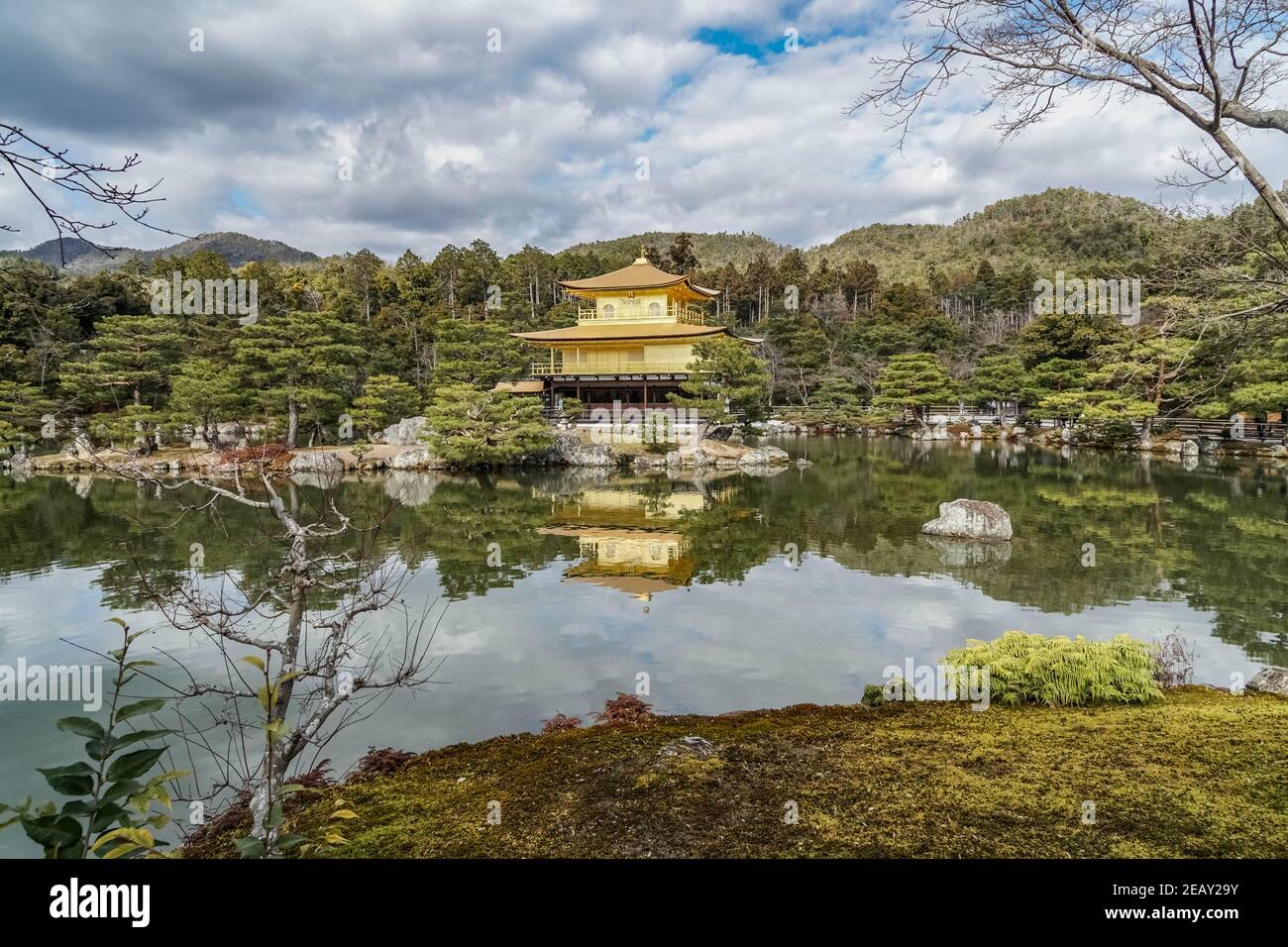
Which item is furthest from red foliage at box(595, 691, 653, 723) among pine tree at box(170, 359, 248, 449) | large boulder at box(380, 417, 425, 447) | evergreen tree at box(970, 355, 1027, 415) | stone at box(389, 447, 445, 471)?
evergreen tree at box(970, 355, 1027, 415)

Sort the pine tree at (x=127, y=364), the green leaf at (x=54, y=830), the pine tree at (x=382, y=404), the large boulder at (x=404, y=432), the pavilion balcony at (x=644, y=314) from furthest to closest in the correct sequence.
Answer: the pavilion balcony at (x=644, y=314)
the large boulder at (x=404, y=432)
the pine tree at (x=382, y=404)
the pine tree at (x=127, y=364)
the green leaf at (x=54, y=830)

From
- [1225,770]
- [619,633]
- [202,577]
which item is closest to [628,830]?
[1225,770]

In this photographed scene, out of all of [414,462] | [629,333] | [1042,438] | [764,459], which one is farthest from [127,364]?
[1042,438]

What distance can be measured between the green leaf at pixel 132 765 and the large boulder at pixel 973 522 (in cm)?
1141

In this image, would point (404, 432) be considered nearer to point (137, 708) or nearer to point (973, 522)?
point (973, 522)

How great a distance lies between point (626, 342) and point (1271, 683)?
23.9 meters

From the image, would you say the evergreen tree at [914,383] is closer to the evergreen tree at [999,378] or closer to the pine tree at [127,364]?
the evergreen tree at [999,378]

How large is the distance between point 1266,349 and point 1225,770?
77.6 feet

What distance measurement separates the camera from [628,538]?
11.6m

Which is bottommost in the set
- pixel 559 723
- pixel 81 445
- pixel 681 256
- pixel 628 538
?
pixel 559 723

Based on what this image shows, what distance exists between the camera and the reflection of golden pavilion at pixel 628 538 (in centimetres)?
913

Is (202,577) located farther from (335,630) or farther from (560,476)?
(560,476)

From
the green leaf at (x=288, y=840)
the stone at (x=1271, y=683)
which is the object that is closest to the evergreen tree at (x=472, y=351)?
the stone at (x=1271, y=683)
